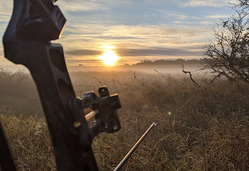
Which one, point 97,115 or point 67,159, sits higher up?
point 97,115

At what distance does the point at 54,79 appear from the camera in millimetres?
1171

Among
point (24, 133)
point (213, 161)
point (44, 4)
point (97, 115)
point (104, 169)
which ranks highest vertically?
point (44, 4)

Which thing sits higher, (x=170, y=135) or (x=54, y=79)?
(x=54, y=79)

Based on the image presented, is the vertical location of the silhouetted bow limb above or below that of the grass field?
above

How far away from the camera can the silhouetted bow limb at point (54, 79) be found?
1083 millimetres

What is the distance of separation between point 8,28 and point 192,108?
485cm

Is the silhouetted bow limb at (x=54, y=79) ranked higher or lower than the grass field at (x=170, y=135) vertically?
higher

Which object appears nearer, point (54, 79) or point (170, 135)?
point (54, 79)

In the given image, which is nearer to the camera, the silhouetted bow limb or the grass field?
the silhouetted bow limb

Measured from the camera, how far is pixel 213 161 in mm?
2512

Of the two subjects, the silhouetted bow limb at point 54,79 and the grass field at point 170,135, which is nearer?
the silhouetted bow limb at point 54,79

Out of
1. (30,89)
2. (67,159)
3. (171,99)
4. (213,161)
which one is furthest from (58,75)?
(30,89)

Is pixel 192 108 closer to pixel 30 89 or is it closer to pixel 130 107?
pixel 130 107

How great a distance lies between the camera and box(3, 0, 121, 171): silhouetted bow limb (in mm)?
1083
